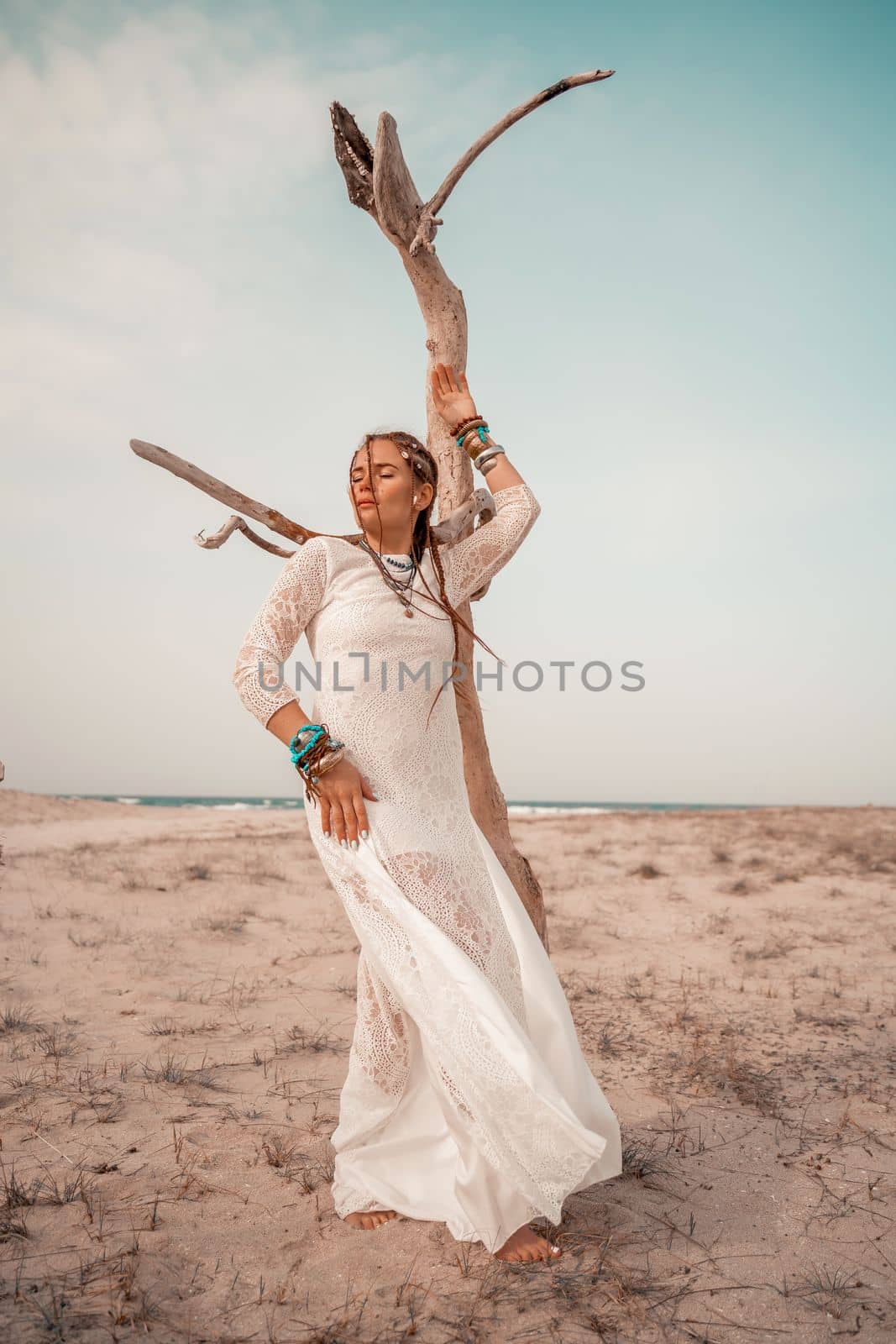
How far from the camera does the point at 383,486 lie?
9.30 feet

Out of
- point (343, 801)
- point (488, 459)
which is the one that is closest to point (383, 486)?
point (488, 459)

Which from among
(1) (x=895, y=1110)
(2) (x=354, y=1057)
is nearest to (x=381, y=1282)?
(2) (x=354, y=1057)

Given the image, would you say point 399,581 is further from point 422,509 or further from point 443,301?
point 443,301

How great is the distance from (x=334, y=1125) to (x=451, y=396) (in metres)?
3.15

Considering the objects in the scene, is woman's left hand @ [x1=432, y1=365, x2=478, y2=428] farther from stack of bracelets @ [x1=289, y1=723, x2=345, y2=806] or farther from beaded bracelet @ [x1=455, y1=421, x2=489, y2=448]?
stack of bracelets @ [x1=289, y1=723, x2=345, y2=806]

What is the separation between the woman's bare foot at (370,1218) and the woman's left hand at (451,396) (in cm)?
280

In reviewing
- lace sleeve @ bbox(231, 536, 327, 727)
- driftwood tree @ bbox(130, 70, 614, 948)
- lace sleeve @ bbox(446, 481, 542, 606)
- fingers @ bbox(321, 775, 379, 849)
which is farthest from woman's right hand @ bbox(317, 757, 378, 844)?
driftwood tree @ bbox(130, 70, 614, 948)

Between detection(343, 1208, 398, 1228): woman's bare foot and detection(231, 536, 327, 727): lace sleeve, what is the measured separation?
173cm

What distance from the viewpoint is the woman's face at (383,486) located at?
9.30ft

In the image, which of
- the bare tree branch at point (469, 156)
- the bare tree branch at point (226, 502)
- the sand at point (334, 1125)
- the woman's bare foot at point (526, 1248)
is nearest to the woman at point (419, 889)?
the woman's bare foot at point (526, 1248)

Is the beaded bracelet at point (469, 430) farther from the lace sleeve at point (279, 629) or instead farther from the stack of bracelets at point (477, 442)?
the lace sleeve at point (279, 629)

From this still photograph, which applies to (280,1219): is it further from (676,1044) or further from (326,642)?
(676,1044)

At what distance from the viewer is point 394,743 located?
272cm

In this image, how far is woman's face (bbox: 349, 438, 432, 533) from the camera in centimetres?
283
